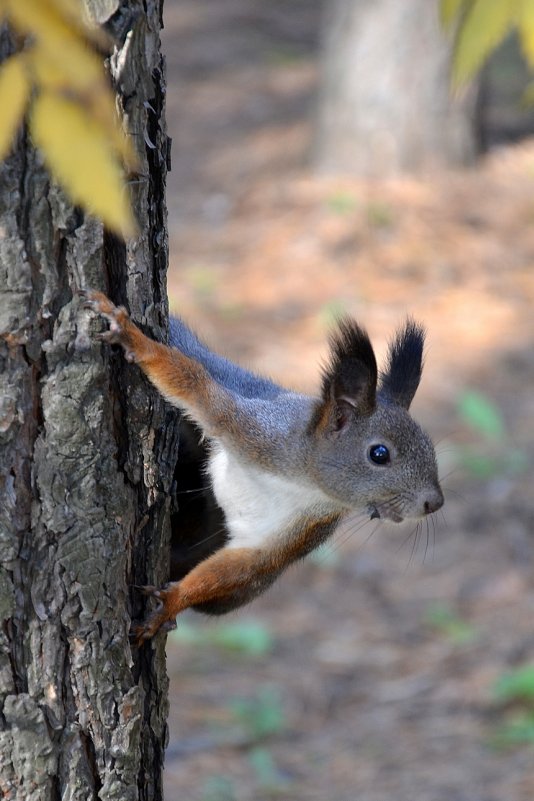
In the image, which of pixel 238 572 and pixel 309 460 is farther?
pixel 309 460

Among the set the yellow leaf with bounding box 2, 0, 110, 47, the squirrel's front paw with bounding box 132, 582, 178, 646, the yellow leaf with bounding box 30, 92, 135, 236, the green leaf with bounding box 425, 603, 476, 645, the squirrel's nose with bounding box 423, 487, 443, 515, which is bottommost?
the green leaf with bounding box 425, 603, 476, 645

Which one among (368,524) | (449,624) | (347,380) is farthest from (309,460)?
(368,524)

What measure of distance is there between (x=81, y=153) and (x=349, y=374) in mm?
1627

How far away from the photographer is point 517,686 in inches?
164

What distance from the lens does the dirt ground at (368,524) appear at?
4043 mm

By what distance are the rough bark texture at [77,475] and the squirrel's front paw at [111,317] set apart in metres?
0.02

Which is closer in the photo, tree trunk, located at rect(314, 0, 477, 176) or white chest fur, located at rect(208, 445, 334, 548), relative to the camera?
white chest fur, located at rect(208, 445, 334, 548)

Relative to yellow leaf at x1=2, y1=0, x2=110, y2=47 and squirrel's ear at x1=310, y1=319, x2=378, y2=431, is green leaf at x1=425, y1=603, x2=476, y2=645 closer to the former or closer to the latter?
squirrel's ear at x1=310, y1=319, x2=378, y2=431

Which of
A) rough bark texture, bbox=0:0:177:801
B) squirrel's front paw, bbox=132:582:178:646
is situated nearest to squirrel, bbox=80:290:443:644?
squirrel's front paw, bbox=132:582:178:646

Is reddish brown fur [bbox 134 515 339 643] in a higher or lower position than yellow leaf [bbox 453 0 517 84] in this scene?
lower

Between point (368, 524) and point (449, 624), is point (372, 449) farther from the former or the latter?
point (368, 524)

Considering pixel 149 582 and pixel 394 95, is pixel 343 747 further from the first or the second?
pixel 394 95

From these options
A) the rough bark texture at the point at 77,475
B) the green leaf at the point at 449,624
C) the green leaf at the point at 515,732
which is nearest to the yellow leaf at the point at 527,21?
the rough bark texture at the point at 77,475

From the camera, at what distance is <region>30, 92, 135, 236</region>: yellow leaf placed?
965 millimetres
